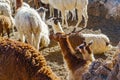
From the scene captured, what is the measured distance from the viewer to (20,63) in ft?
16.0

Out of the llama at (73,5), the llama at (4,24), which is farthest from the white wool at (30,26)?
the llama at (73,5)

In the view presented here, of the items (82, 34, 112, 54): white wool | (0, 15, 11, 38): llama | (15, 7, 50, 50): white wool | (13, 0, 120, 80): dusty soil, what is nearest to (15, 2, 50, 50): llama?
(15, 7, 50, 50): white wool

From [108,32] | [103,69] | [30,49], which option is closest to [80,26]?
[108,32]

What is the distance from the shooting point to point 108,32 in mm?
10000

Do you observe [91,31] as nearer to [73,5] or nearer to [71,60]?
[73,5]

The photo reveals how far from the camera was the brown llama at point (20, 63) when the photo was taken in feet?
15.6

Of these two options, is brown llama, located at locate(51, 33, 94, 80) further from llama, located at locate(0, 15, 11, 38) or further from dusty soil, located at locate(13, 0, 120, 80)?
llama, located at locate(0, 15, 11, 38)

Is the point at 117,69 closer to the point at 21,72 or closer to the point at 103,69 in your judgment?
the point at 103,69

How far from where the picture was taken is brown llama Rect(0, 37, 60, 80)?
476 centimetres

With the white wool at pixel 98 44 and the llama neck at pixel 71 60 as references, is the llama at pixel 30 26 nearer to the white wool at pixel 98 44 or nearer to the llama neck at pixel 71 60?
the white wool at pixel 98 44

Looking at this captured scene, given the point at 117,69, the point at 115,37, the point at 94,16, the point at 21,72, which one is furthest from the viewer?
the point at 94,16

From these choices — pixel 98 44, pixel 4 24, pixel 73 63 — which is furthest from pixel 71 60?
pixel 4 24

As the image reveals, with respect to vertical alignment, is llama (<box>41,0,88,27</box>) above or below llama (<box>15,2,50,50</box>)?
above

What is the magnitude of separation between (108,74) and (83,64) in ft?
6.67
